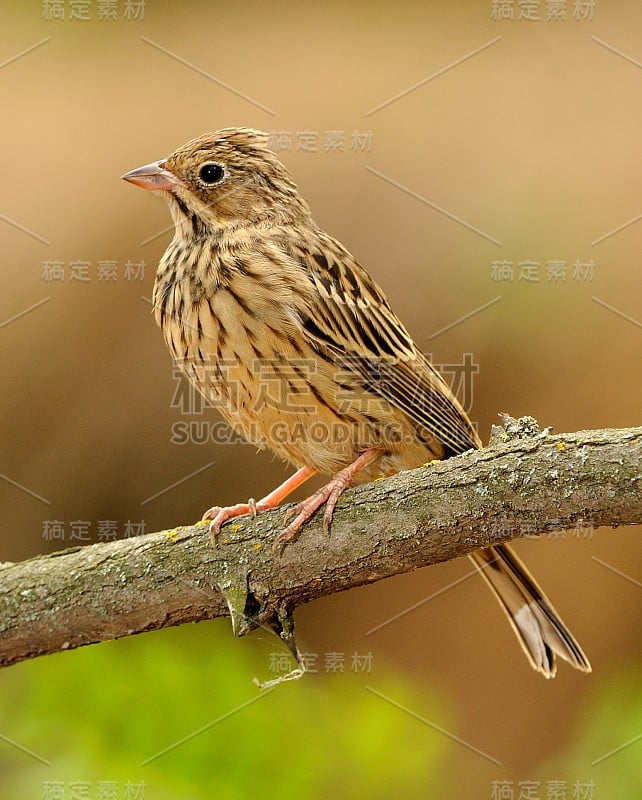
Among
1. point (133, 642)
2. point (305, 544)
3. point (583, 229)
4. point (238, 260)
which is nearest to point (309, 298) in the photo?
point (238, 260)

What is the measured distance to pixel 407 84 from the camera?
720cm

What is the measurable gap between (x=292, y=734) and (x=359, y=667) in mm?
1701

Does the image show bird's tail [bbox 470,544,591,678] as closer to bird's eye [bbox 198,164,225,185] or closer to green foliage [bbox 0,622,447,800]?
green foliage [bbox 0,622,447,800]

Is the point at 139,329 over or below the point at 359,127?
below

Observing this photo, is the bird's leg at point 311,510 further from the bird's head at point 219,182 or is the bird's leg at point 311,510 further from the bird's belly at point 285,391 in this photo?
the bird's head at point 219,182

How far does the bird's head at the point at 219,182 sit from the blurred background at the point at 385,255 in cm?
236

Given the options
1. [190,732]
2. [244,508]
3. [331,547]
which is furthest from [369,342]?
[190,732]

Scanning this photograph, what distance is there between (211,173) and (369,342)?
0.93m

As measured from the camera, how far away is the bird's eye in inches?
151

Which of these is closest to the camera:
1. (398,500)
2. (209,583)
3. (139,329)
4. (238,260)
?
(398,500)

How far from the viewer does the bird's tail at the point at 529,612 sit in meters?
3.72

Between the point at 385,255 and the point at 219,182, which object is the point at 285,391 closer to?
the point at 219,182

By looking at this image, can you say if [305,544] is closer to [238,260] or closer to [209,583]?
[209,583]

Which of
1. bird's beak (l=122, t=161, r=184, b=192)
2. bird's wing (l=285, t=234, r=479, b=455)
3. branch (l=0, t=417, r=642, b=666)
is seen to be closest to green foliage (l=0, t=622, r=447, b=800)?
branch (l=0, t=417, r=642, b=666)
